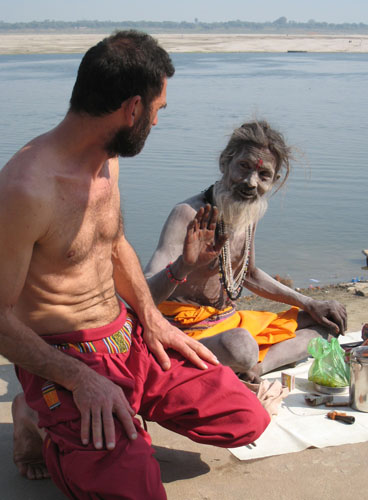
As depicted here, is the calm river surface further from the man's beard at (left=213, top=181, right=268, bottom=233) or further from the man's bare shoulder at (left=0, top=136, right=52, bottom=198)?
the man's bare shoulder at (left=0, top=136, right=52, bottom=198)

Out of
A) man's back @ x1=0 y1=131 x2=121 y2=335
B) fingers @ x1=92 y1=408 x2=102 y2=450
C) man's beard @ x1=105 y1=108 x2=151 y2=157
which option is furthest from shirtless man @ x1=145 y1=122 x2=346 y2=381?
fingers @ x1=92 y1=408 x2=102 y2=450

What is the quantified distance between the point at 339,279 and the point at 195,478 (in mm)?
4847

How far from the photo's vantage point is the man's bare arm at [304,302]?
452cm

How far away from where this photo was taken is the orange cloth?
A: 415 centimetres

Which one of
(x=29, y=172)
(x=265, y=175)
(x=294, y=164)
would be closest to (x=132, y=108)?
(x=29, y=172)

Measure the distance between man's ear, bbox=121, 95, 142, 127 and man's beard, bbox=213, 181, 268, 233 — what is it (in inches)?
56.0

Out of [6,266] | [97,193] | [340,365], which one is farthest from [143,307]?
[340,365]

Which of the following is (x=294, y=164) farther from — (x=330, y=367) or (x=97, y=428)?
(x=97, y=428)

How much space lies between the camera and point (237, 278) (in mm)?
4402

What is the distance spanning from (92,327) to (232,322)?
1.42m

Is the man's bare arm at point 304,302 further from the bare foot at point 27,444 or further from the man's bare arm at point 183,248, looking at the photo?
the bare foot at point 27,444

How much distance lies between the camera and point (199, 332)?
4.14m

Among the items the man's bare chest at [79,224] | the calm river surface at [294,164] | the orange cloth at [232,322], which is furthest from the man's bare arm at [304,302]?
the man's bare chest at [79,224]

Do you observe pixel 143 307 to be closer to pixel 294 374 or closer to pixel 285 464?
pixel 285 464
